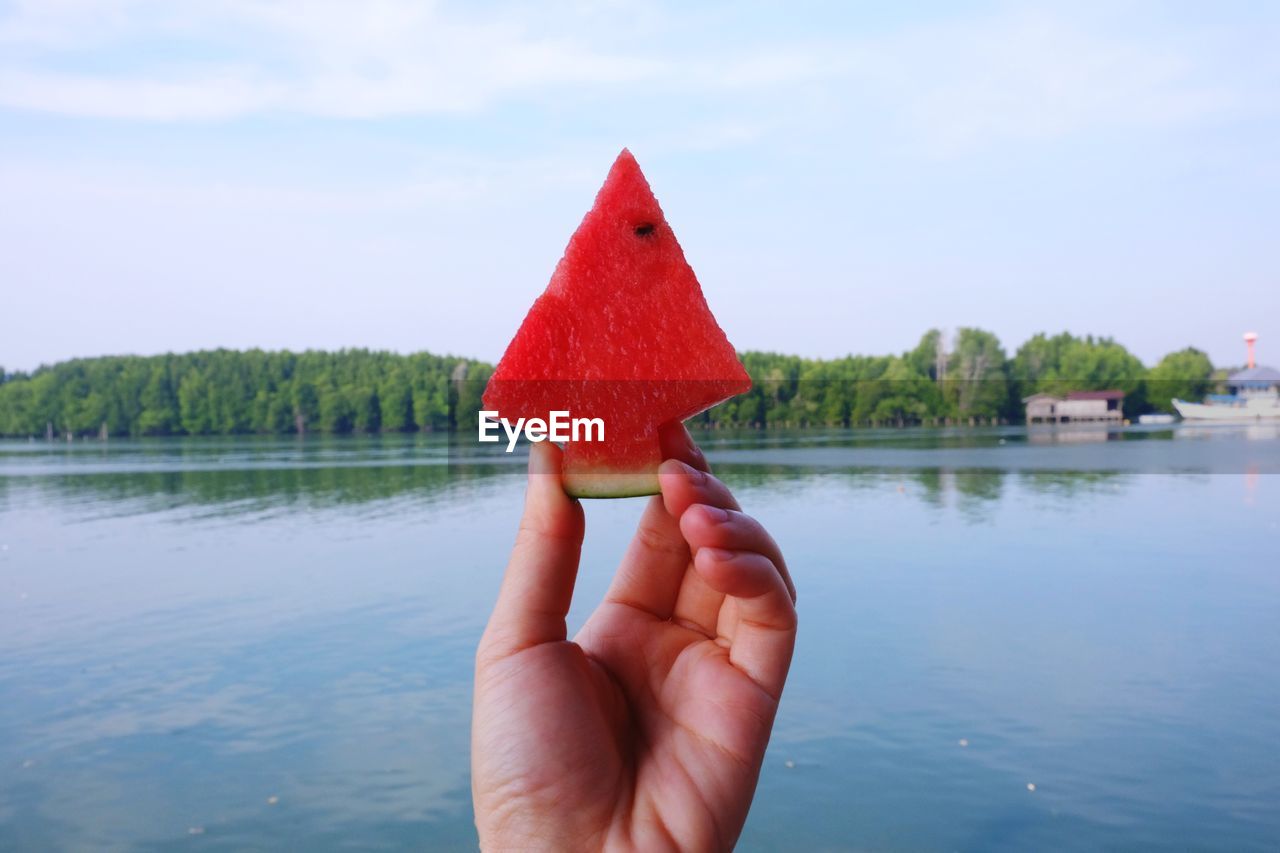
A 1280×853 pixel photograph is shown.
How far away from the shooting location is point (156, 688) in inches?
606

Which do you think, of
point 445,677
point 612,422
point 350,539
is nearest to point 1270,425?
point 350,539

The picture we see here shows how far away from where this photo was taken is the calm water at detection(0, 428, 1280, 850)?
1105cm

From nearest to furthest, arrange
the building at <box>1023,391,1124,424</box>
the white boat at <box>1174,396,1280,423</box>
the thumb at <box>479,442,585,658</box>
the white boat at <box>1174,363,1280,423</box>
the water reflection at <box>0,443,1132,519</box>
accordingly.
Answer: the thumb at <box>479,442,585,658</box>, the water reflection at <box>0,443,1132,519</box>, the white boat at <box>1174,396,1280,423</box>, the white boat at <box>1174,363,1280,423</box>, the building at <box>1023,391,1124,424</box>

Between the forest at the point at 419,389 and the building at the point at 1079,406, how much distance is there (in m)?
1.47

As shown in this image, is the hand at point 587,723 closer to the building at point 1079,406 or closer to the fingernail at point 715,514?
the fingernail at point 715,514

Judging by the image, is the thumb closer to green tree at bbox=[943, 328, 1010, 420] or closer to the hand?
the hand

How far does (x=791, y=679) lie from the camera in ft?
51.3

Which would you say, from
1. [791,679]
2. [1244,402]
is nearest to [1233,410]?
[1244,402]

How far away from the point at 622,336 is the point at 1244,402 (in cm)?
11884

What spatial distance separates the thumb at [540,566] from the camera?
1916mm

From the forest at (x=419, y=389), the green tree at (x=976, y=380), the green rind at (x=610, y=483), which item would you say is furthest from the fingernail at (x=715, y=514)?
the green tree at (x=976, y=380)

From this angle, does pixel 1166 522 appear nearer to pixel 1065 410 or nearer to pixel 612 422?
pixel 612 422

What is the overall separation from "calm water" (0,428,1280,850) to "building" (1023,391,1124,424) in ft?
256

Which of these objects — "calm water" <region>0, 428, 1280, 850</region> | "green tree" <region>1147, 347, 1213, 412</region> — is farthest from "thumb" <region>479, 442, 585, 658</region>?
"green tree" <region>1147, 347, 1213, 412</region>
